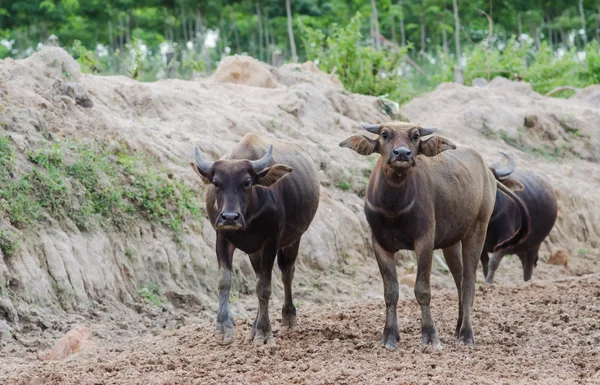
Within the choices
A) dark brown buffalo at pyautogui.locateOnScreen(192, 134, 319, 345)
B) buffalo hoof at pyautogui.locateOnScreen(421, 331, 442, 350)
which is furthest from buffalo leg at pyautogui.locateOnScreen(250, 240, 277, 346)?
buffalo hoof at pyautogui.locateOnScreen(421, 331, 442, 350)

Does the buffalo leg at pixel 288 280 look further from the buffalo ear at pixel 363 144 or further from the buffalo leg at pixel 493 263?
the buffalo leg at pixel 493 263

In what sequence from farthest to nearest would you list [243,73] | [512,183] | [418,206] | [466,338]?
1. [243,73]
2. [512,183]
3. [466,338]
4. [418,206]

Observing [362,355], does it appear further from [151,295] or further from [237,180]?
[151,295]

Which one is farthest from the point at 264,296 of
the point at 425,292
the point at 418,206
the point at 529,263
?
the point at 529,263

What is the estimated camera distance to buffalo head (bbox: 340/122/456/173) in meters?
7.79

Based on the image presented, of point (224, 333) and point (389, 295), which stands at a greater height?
point (389, 295)

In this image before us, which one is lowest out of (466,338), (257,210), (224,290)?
(466,338)

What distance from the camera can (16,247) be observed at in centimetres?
938

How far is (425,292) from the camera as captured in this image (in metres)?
8.12

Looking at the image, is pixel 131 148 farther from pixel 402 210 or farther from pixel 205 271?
pixel 402 210

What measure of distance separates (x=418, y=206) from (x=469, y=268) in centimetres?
114

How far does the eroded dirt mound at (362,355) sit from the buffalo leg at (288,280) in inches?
8.9

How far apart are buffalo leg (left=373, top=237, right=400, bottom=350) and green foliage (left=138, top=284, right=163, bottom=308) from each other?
10.1ft

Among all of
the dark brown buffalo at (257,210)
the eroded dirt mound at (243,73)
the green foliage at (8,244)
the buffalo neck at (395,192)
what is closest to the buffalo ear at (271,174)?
the dark brown buffalo at (257,210)
